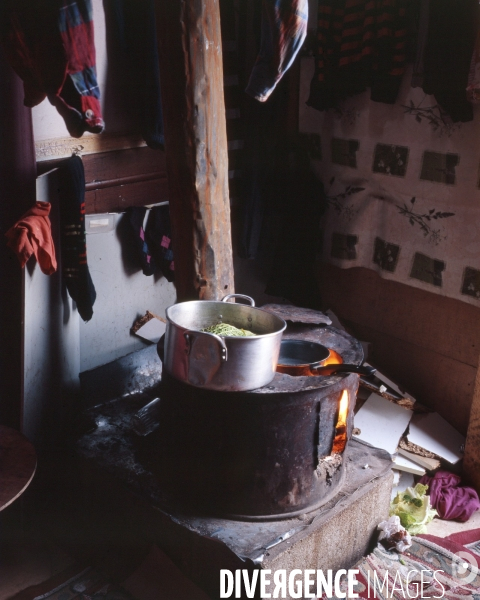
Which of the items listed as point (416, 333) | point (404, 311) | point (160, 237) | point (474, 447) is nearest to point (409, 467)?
point (474, 447)

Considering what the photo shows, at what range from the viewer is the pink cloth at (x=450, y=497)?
381 cm

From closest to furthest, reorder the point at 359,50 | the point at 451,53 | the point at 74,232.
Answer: the point at 74,232
the point at 451,53
the point at 359,50

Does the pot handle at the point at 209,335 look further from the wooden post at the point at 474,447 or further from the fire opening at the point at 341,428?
the wooden post at the point at 474,447

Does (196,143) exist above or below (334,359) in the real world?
above

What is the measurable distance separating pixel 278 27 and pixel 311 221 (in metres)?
2.07

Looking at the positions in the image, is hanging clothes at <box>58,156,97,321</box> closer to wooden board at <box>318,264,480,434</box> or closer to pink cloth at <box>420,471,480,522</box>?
wooden board at <box>318,264,480,434</box>

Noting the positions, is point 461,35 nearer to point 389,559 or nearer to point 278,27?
point 278,27

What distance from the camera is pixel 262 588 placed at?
268cm

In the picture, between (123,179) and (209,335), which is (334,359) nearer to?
(209,335)

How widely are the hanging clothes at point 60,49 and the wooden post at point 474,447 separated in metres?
2.83

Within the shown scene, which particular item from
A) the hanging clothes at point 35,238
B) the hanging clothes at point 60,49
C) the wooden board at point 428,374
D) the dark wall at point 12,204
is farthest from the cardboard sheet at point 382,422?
the hanging clothes at point 60,49

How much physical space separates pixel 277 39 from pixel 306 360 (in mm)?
1496

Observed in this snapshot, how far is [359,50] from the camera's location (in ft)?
13.4

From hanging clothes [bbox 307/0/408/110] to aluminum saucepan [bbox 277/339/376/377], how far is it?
1.92 metres
